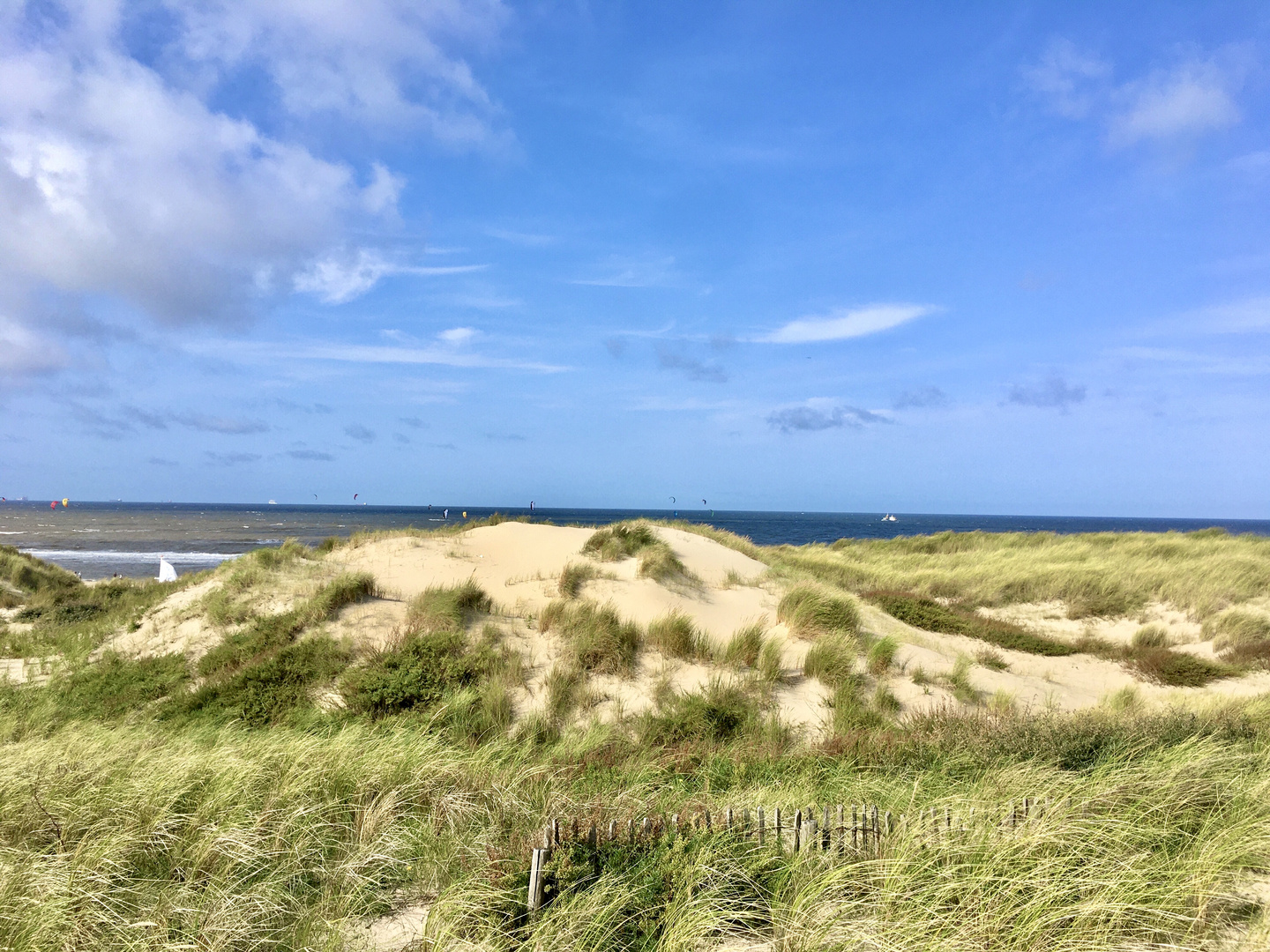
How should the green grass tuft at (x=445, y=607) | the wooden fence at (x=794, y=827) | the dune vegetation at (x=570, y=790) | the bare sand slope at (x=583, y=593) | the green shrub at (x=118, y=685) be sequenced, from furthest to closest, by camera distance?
the green grass tuft at (x=445, y=607)
the bare sand slope at (x=583, y=593)
the green shrub at (x=118, y=685)
the wooden fence at (x=794, y=827)
the dune vegetation at (x=570, y=790)

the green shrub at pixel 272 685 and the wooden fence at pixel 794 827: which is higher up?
the wooden fence at pixel 794 827

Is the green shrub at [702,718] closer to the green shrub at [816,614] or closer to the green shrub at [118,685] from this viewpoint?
the green shrub at [816,614]

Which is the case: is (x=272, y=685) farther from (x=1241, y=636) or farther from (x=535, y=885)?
(x=1241, y=636)

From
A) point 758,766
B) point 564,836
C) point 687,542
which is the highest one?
point 687,542

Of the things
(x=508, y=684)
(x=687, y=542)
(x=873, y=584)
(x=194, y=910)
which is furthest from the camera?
(x=873, y=584)

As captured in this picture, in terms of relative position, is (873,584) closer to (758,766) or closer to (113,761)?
(758,766)

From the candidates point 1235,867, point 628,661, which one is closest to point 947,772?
point 1235,867

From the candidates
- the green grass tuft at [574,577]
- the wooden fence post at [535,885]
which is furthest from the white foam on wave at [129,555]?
the wooden fence post at [535,885]

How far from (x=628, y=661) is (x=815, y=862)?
674 cm

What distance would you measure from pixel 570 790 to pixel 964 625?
13729 millimetres

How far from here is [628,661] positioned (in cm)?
1158

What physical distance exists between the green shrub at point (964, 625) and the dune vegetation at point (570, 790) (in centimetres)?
239

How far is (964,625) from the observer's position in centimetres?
1728

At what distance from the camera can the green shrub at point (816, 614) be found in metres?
13.3
